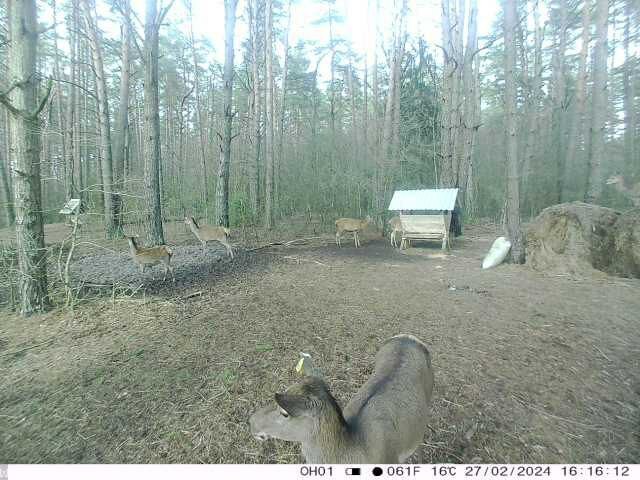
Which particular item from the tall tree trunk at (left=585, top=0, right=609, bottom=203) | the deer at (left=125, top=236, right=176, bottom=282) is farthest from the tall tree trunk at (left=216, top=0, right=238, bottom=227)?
the tall tree trunk at (left=585, top=0, right=609, bottom=203)

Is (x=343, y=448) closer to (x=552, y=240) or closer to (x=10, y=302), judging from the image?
(x=10, y=302)

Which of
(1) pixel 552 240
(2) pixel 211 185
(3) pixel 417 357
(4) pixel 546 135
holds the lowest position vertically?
(3) pixel 417 357

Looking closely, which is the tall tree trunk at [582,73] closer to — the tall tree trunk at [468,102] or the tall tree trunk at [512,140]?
the tall tree trunk at [468,102]

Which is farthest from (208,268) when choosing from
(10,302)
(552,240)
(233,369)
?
(552,240)

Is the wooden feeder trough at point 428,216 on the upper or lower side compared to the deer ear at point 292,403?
upper

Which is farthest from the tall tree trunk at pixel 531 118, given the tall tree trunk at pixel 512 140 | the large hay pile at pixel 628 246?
the large hay pile at pixel 628 246

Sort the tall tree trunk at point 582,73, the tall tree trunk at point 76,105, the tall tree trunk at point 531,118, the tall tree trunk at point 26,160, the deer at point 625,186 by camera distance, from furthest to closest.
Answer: the tall tree trunk at point 76,105
the tall tree trunk at point 531,118
the tall tree trunk at point 582,73
the deer at point 625,186
the tall tree trunk at point 26,160

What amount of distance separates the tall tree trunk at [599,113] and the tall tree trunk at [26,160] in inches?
557

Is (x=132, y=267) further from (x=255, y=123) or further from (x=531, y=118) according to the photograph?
(x=531, y=118)

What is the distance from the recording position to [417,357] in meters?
2.33

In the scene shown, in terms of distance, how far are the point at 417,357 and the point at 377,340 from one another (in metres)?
1.65

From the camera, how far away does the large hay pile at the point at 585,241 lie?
599cm

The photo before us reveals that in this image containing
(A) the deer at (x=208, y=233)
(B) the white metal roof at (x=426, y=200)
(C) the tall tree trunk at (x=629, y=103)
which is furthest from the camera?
(C) the tall tree trunk at (x=629, y=103)

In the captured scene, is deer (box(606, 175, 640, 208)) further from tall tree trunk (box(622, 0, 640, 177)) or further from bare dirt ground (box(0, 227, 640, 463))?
tall tree trunk (box(622, 0, 640, 177))
